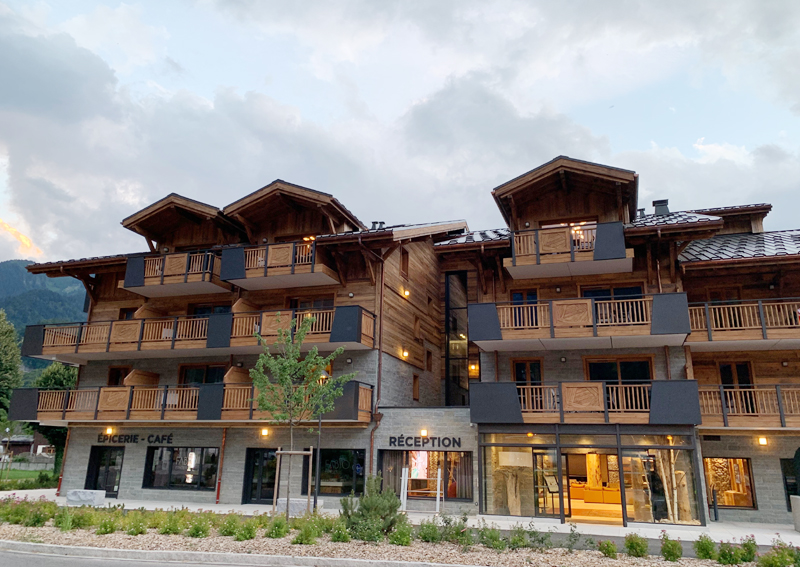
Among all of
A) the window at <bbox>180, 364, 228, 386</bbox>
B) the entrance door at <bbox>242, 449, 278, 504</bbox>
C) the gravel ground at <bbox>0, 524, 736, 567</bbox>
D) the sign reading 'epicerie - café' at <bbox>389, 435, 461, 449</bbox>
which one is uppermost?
the window at <bbox>180, 364, 228, 386</bbox>

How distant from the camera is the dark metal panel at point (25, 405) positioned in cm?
2283

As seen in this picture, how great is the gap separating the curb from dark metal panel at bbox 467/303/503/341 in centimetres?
1015

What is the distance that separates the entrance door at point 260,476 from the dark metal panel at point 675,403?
12.8 m

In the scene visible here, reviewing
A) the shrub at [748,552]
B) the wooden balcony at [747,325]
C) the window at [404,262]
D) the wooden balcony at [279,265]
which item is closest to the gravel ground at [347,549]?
the shrub at [748,552]

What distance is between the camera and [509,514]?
18.3 m

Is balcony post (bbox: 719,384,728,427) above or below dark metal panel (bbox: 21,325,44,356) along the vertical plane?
below

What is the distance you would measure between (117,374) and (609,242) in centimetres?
2041

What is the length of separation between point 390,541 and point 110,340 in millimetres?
16358

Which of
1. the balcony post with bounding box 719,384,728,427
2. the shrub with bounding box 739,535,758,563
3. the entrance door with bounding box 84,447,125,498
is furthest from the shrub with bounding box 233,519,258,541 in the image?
the balcony post with bounding box 719,384,728,427

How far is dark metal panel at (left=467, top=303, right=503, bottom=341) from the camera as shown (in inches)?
762

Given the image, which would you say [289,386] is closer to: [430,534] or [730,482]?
[430,534]

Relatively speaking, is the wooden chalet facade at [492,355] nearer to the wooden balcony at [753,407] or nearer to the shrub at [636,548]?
the wooden balcony at [753,407]

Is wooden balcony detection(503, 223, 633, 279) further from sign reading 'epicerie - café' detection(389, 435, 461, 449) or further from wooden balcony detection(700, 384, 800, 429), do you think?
sign reading 'epicerie - café' detection(389, 435, 461, 449)

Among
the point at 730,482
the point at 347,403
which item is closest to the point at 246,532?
the point at 347,403
